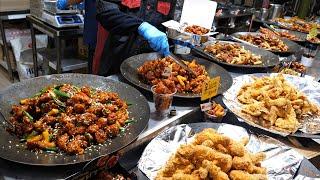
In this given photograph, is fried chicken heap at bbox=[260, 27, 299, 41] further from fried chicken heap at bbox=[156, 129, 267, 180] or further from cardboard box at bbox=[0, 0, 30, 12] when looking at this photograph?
cardboard box at bbox=[0, 0, 30, 12]

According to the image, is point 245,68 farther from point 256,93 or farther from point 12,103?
point 12,103

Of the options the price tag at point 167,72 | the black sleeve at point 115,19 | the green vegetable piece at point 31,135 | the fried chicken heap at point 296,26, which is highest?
the black sleeve at point 115,19

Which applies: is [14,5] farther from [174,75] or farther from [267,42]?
[267,42]

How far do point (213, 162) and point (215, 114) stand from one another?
0.54 meters

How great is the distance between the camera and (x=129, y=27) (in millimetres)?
2377

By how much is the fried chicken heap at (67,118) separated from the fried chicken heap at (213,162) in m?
0.35

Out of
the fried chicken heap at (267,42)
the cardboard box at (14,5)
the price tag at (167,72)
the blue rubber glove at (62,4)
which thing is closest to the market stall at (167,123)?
the price tag at (167,72)

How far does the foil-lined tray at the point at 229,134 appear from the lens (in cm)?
143

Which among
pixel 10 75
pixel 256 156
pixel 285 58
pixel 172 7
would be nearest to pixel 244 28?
pixel 285 58

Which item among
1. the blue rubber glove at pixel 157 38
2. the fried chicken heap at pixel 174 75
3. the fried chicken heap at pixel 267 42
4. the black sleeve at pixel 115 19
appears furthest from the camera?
the fried chicken heap at pixel 267 42

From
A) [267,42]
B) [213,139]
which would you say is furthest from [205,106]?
[267,42]

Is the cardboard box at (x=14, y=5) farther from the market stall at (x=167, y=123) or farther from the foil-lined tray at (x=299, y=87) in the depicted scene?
the foil-lined tray at (x=299, y=87)

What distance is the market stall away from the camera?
133 centimetres

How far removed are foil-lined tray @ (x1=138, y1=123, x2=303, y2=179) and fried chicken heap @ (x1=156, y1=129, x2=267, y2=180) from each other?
6 cm
